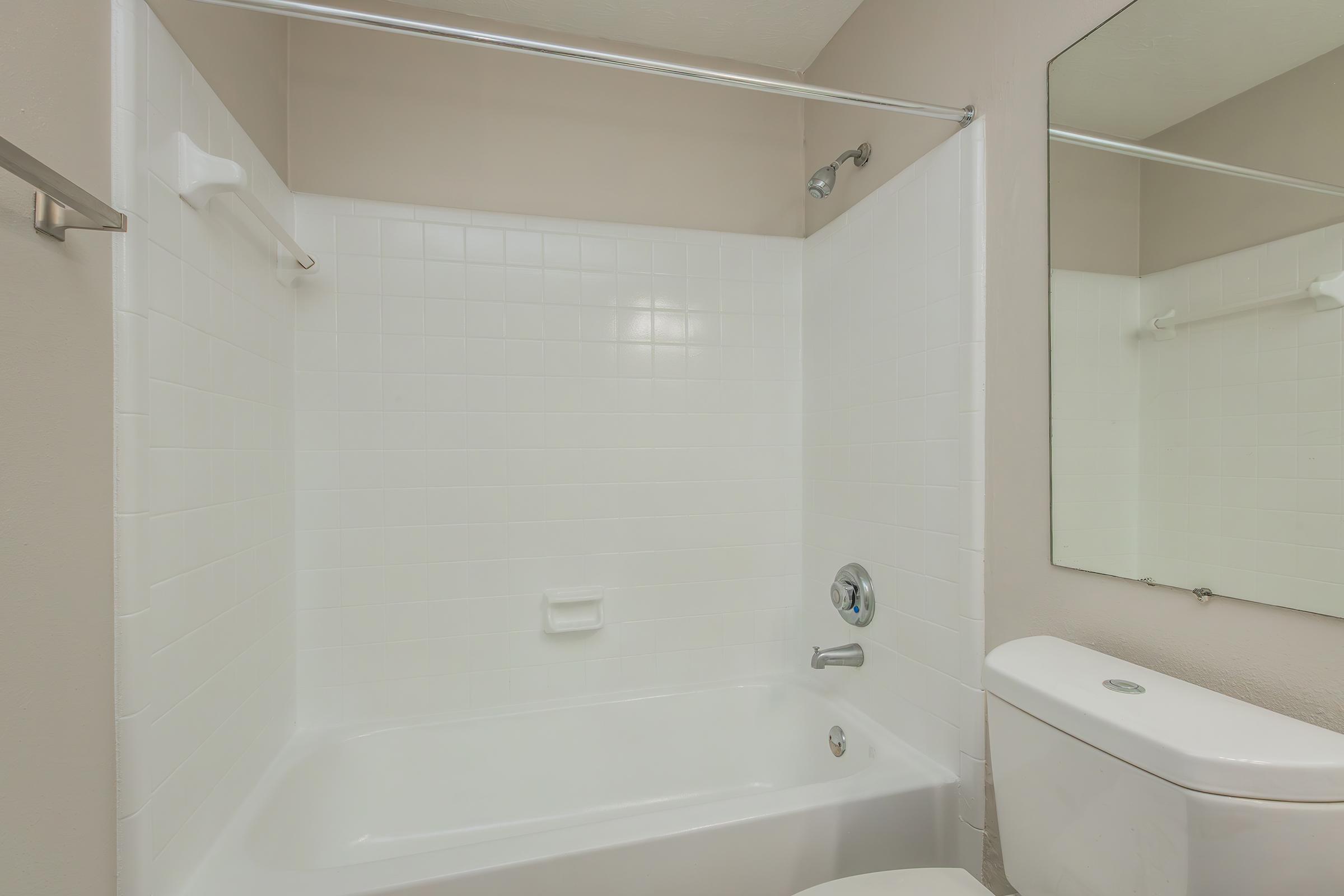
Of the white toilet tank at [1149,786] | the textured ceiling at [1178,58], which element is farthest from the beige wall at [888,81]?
the white toilet tank at [1149,786]

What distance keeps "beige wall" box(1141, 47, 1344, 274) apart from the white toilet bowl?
3.60 ft

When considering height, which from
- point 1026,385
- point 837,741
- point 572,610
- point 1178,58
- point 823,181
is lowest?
point 837,741

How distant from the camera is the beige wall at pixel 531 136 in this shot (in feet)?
5.61

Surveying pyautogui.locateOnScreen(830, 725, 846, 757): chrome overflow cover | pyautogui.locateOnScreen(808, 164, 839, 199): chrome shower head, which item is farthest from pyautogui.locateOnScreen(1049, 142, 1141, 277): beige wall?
pyautogui.locateOnScreen(830, 725, 846, 757): chrome overflow cover

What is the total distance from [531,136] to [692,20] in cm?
59

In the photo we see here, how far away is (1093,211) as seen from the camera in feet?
3.65

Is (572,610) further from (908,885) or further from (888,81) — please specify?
(888,81)

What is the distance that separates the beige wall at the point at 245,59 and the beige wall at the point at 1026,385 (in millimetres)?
1572

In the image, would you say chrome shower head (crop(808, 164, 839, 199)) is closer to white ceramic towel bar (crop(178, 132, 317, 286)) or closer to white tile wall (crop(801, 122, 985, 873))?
white tile wall (crop(801, 122, 985, 873))

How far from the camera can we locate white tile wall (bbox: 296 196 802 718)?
172 centimetres

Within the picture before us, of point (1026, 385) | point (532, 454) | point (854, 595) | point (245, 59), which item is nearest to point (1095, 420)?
point (1026, 385)

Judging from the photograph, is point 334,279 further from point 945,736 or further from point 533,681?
point 945,736

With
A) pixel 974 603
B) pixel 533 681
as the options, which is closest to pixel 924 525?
pixel 974 603

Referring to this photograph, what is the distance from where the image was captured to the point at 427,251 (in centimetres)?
177
